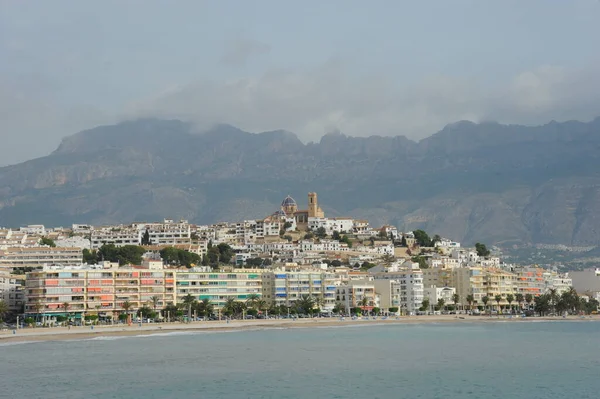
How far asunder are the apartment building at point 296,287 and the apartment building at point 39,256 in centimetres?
3493

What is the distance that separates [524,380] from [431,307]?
86551mm

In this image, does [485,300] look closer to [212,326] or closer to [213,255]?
[212,326]

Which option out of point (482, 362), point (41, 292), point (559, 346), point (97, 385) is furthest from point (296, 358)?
point (41, 292)

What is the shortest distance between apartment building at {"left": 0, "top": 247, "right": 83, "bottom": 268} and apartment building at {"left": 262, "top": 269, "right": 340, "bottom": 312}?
34929 millimetres

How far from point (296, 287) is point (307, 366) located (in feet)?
235

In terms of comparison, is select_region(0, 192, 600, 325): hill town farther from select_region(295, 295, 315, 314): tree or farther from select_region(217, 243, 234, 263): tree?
select_region(217, 243, 234, 263): tree

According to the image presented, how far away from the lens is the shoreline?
317 feet

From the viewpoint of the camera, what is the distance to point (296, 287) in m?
139

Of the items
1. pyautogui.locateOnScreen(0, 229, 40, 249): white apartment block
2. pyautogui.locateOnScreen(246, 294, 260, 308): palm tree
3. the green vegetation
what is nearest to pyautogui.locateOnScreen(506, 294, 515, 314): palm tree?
pyautogui.locateOnScreen(246, 294, 260, 308): palm tree

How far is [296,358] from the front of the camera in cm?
7281

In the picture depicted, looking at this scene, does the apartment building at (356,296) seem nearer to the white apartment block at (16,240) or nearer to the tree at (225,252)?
the tree at (225,252)

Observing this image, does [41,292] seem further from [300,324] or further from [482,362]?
[482,362]

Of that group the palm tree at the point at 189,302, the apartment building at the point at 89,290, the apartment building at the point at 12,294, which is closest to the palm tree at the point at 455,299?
the palm tree at the point at 189,302

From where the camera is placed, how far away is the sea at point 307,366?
54.9m
